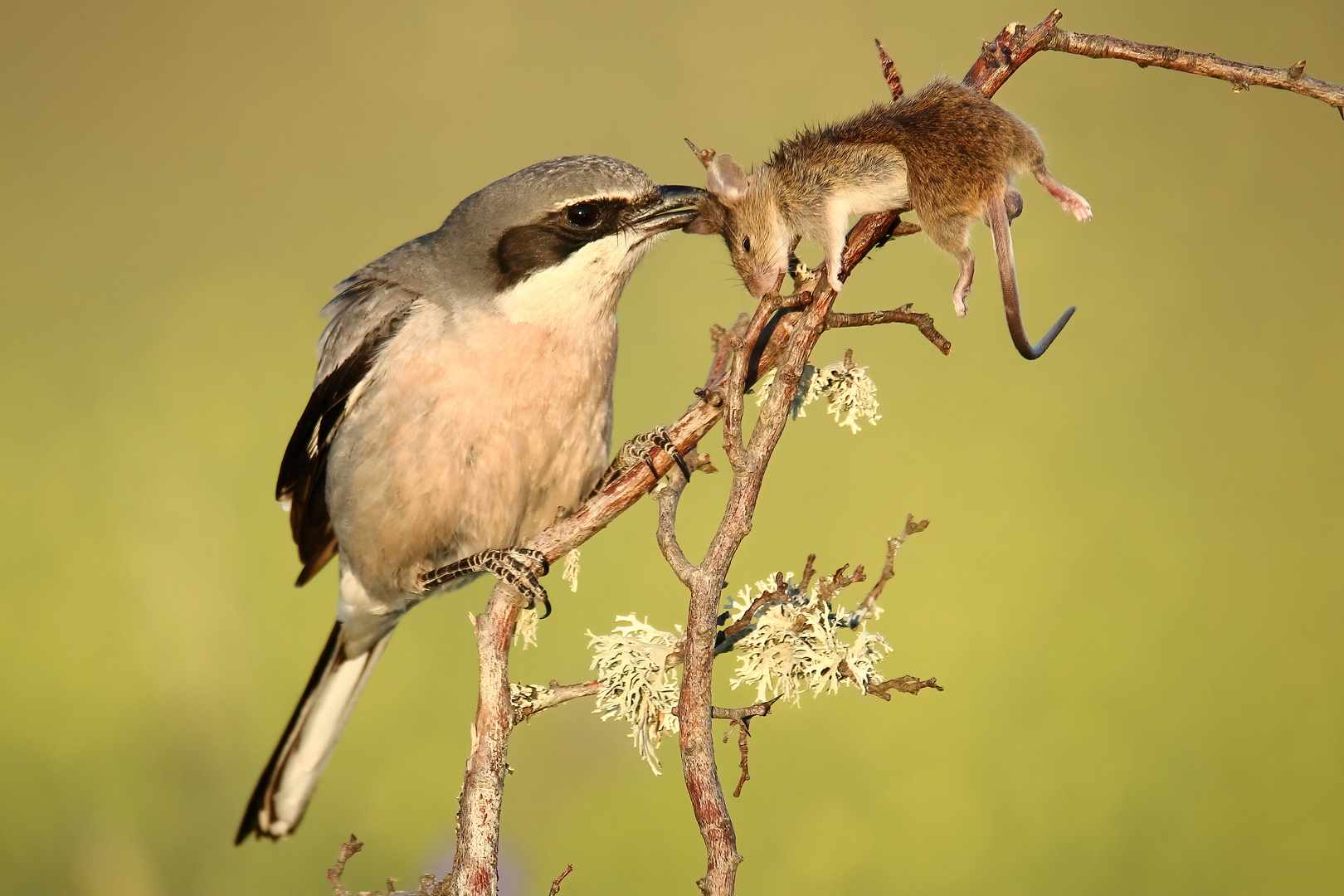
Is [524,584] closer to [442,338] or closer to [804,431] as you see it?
[442,338]

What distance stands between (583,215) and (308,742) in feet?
5.76

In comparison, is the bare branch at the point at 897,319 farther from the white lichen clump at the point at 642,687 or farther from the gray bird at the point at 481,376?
the gray bird at the point at 481,376

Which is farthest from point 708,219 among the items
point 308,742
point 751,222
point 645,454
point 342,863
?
point 308,742

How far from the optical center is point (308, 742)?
3207 mm

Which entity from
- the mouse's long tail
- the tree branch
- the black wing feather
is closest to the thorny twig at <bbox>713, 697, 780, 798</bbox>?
the tree branch

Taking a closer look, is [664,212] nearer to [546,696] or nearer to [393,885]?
[546,696]

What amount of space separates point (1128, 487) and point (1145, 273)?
117cm

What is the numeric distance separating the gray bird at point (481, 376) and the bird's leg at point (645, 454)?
19 centimetres

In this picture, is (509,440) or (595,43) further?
(595,43)

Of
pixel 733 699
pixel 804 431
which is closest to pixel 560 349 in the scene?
pixel 733 699

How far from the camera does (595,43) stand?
7.14 metres

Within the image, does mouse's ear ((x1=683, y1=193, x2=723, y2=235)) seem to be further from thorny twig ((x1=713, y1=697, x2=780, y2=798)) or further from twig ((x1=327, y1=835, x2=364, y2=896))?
twig ((x1=327, y1=835, x2=364, y2=896))

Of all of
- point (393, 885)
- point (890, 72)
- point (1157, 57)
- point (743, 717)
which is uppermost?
point (890, 72)

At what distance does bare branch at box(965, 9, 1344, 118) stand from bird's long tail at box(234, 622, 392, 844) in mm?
2540
